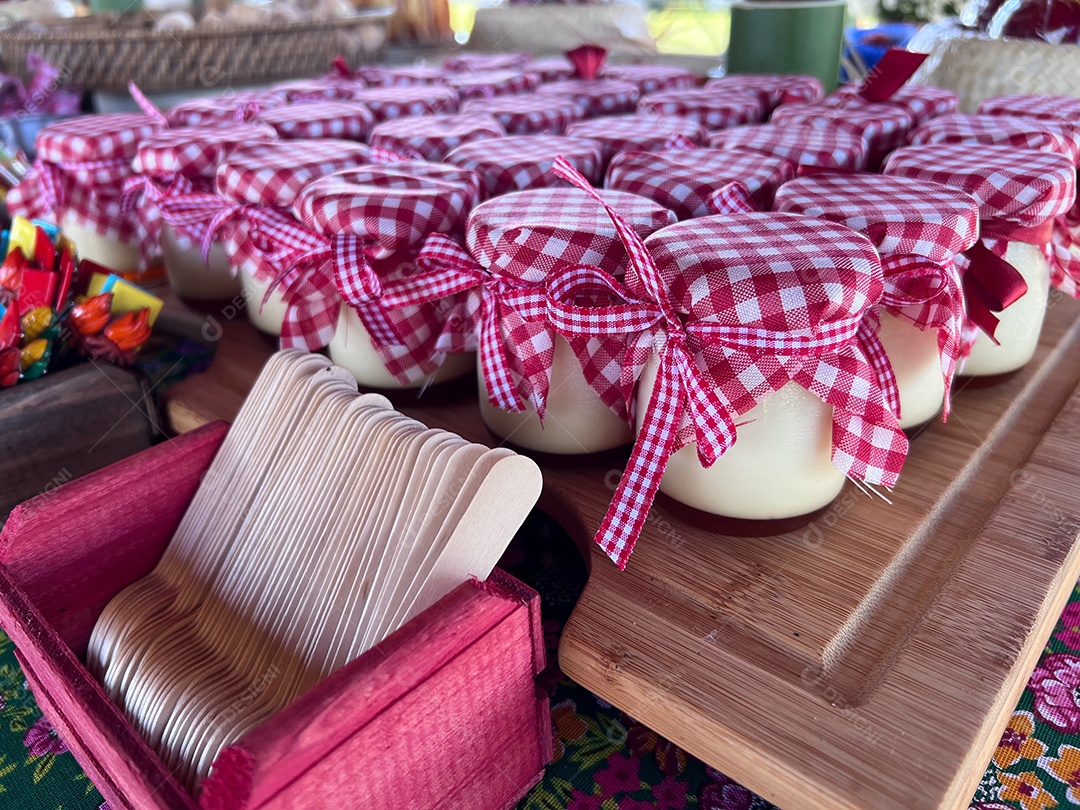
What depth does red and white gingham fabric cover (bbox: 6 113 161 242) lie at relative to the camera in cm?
106

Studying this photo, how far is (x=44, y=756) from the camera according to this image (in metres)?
0.60

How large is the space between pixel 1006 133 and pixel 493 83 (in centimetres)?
84

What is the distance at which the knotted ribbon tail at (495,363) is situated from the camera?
646 millimetres

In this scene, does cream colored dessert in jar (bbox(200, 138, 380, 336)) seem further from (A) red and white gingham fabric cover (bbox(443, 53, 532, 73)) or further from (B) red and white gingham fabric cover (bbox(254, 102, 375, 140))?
(A) red and white gingham fabric cover (bbox(443, 53, 532, 73))

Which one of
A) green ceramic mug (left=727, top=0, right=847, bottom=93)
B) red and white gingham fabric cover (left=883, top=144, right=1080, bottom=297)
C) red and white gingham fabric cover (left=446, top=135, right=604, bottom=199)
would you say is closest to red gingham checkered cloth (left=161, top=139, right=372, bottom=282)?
red and white gingham fabric cover (left=446, top=135, right=604, bottom=199)

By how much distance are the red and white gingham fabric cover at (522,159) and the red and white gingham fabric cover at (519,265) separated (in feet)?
0.36

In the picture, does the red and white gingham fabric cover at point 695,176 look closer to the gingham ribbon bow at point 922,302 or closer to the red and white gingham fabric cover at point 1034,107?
the gingham ribbon bow at point 922,302

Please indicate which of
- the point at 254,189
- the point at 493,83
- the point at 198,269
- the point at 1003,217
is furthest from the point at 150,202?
the point at 1003,217

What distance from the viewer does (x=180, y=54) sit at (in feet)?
5.16

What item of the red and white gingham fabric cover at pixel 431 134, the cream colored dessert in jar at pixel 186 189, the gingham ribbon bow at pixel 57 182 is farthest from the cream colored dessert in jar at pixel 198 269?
the red and white gingham fabric cover at pixel 431 134

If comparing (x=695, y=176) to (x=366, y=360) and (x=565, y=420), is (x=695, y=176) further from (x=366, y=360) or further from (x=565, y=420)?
(x=366, y=360)

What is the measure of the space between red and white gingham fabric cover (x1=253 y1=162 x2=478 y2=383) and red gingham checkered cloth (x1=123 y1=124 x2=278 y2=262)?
7.8 inches

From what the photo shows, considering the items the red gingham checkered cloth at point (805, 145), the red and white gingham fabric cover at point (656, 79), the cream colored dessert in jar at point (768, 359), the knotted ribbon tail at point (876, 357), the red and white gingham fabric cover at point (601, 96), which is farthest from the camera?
the red and white gingham fabric cover at point (656, 79)

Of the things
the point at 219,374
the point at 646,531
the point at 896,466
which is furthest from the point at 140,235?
the point at 896,466
